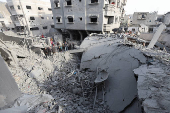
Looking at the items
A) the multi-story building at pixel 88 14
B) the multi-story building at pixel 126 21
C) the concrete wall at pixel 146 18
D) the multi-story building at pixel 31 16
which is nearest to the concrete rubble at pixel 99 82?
the multi-story building at pixel 88 14

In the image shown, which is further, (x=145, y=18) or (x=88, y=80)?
(x=145, y=18)

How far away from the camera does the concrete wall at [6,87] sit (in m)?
2.04

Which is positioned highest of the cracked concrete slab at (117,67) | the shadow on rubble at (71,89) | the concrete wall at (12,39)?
the concrete wall at (12,39)

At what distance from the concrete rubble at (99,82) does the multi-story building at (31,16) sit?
18.1 meters

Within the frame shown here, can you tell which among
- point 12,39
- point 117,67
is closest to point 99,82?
point 117,67

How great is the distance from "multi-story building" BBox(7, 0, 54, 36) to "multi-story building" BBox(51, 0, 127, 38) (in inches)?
413

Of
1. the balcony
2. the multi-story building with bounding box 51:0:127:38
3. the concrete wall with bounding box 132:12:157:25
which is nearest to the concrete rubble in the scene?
the multi-story building with bounding box 51:0:127:38

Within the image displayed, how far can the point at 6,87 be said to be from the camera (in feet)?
7.12

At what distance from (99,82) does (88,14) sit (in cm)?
1108

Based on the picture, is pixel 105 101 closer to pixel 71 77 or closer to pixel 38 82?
pixel 71 77

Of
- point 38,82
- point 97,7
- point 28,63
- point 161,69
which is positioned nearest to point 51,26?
point 97,7

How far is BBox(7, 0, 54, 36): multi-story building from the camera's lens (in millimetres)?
19766

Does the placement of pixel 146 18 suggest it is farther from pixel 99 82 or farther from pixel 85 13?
pixel 99 82

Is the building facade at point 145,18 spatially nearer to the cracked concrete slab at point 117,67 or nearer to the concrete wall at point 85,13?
the concrete wall at point 85,13
